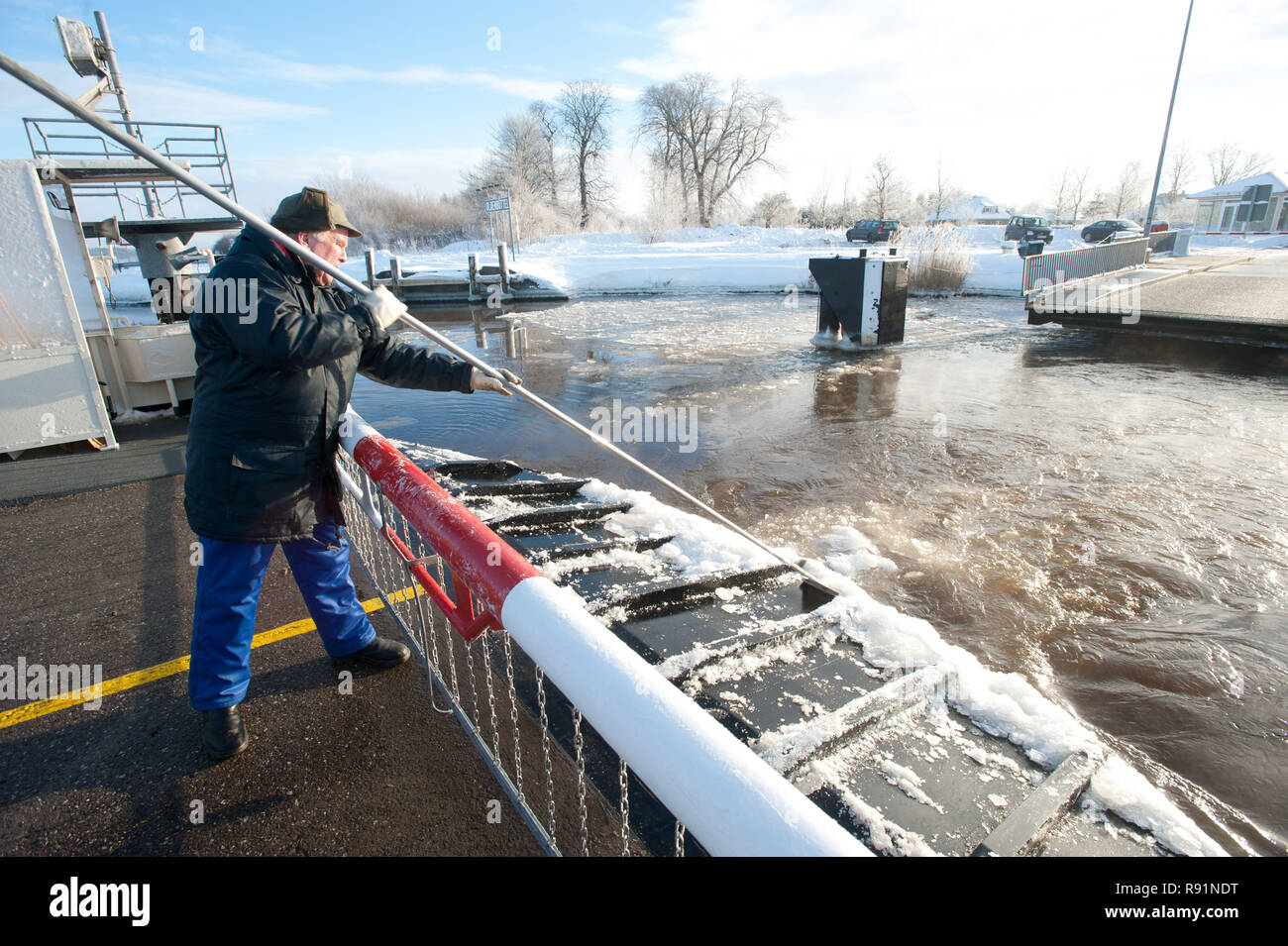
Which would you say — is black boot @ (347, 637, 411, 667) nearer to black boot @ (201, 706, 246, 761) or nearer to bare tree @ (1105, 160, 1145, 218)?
black boot @ (201, 706, 246, 761)

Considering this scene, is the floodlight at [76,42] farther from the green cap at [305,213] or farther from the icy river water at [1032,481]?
the green cap at [305,213]

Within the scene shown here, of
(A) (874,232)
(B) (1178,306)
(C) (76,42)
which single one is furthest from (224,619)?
(A) (874,232)

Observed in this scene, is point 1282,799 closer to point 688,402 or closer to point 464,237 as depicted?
point 688,402

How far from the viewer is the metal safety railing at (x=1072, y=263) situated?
14867mm

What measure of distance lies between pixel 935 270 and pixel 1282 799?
1953 centimetres

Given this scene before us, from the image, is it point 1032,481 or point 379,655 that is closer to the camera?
point 379,655

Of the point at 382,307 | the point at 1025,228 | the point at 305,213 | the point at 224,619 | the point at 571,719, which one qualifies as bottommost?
the point at 571,719

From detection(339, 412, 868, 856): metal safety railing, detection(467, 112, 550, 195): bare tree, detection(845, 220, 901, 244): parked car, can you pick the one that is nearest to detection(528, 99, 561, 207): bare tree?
detection(467, 112, 550, 195): bare tree

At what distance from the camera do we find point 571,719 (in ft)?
8.33

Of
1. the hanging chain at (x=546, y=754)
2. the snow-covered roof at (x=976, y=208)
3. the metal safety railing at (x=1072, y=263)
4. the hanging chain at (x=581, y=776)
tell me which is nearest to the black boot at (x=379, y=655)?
the hanging chain at (x=546, y=754)

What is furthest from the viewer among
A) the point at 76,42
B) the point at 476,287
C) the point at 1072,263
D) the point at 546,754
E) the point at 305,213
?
the point at 476,287

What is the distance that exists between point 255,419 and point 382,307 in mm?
621

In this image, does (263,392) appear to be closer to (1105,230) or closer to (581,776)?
(581,776)

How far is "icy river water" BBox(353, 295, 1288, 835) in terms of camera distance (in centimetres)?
307
